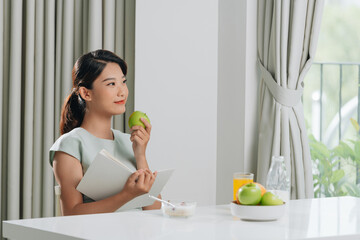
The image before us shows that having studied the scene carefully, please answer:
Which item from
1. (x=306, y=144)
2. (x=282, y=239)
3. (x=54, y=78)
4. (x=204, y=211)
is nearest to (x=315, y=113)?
(x=306, y=144)

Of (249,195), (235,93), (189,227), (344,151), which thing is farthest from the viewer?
(344,151)

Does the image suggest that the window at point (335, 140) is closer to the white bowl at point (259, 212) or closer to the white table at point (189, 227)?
the white table at point (189, 227)

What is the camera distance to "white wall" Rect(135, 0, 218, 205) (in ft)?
10.2

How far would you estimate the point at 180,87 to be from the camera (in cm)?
324

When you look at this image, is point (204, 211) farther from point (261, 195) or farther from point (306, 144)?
point (306, 144)

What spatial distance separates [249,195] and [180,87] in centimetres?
159

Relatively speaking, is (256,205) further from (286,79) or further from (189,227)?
(286,79)

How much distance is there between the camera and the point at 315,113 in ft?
13.4

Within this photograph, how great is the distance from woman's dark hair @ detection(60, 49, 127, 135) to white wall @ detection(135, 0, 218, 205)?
77 cm

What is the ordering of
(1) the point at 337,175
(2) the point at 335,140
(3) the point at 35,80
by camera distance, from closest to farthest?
(3) the point at 35,80 < (1) the point at 337,175 < (2) the point at 335,140

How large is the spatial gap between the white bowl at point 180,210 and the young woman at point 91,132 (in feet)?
1.01

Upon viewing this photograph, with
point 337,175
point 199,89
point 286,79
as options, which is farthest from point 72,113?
point 337,175

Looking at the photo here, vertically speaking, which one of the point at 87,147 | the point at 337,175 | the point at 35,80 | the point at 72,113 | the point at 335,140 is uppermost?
the point at 35,80

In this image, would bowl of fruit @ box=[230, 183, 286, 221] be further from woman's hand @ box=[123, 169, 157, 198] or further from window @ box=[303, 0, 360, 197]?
window @ box=[303, 0, 360, 197]
